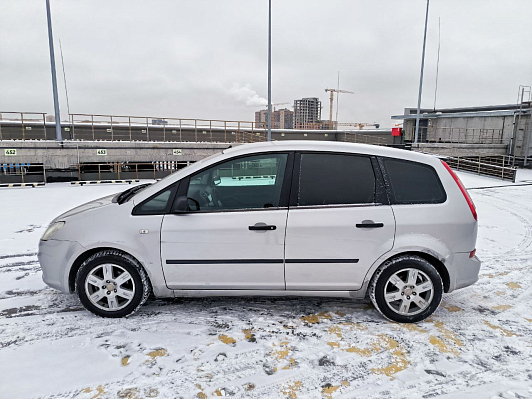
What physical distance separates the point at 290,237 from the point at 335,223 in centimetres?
45

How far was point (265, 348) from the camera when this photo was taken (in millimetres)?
3057

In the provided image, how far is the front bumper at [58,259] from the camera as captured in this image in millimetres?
3403

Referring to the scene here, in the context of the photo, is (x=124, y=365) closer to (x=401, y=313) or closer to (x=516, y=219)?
(x=401, y=313)

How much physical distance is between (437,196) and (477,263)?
837 mm

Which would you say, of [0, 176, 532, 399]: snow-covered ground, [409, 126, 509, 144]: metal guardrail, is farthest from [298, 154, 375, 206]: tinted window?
[409, 126, 509, 144]: metal guardrail

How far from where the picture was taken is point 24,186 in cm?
1484

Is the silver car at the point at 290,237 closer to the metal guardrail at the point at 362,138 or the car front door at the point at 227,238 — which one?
the car front door at the point at 227,238

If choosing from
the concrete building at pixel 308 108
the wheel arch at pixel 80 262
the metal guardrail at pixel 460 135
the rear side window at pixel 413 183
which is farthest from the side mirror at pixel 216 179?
the concrete building at pixel 308 108

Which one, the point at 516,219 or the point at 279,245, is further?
the point at 516,219

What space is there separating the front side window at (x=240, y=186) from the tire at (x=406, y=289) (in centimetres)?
128

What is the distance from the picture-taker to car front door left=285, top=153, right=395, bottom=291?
3.26 m

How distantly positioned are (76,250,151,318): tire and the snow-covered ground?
14 centimetres

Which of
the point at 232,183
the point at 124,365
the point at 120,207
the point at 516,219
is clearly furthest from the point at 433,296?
the point at 516,219

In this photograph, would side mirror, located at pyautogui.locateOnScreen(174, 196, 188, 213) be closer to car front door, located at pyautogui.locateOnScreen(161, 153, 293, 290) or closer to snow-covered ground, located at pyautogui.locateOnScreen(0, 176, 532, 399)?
car front door, located at pyautogui.locateOnScreen(161, 153, 293, 290)
